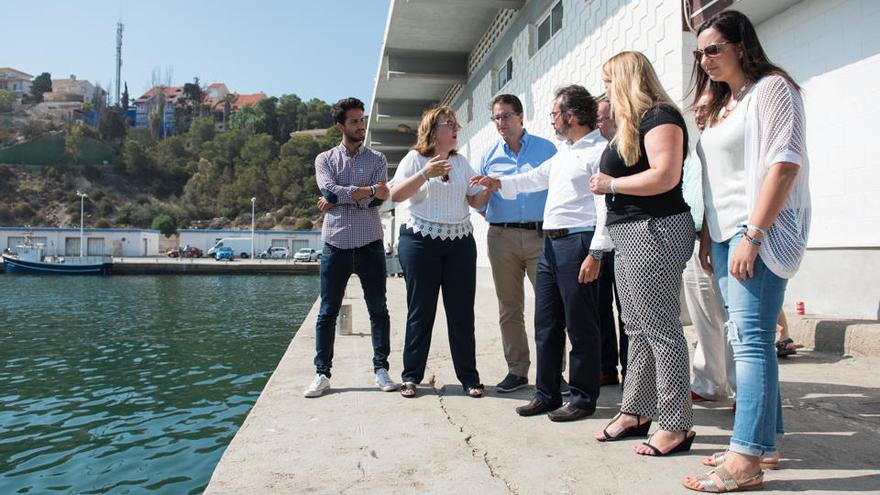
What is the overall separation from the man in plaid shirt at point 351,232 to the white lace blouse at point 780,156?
2.05 metres

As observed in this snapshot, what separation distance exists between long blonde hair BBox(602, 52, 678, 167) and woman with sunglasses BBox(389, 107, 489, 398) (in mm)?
1119

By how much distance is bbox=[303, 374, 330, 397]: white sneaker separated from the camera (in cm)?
327

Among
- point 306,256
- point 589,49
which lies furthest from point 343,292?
point 306,256

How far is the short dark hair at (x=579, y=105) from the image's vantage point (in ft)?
9.52

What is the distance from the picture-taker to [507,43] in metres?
11.9

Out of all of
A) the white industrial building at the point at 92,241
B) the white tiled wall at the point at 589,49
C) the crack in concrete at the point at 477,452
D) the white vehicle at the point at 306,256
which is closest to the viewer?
the crack in concrete at the point at 477,452

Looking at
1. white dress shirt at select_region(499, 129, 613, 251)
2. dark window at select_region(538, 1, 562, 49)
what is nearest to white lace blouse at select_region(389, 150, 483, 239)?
white dress shirt at select_region(499, 129, 613, 251)

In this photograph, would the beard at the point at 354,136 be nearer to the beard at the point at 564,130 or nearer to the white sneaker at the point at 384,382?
the beard at the point at 564,130

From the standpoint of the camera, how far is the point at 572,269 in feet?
9.02

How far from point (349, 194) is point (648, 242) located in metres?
1.79

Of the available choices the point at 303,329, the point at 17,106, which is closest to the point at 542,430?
the point at 303,329

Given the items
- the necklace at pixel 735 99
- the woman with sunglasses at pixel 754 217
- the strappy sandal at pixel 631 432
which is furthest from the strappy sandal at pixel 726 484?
the necklace at pixel 735 99

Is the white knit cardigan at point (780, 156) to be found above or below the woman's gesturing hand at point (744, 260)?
above

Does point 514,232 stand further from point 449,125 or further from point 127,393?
point 127,393
